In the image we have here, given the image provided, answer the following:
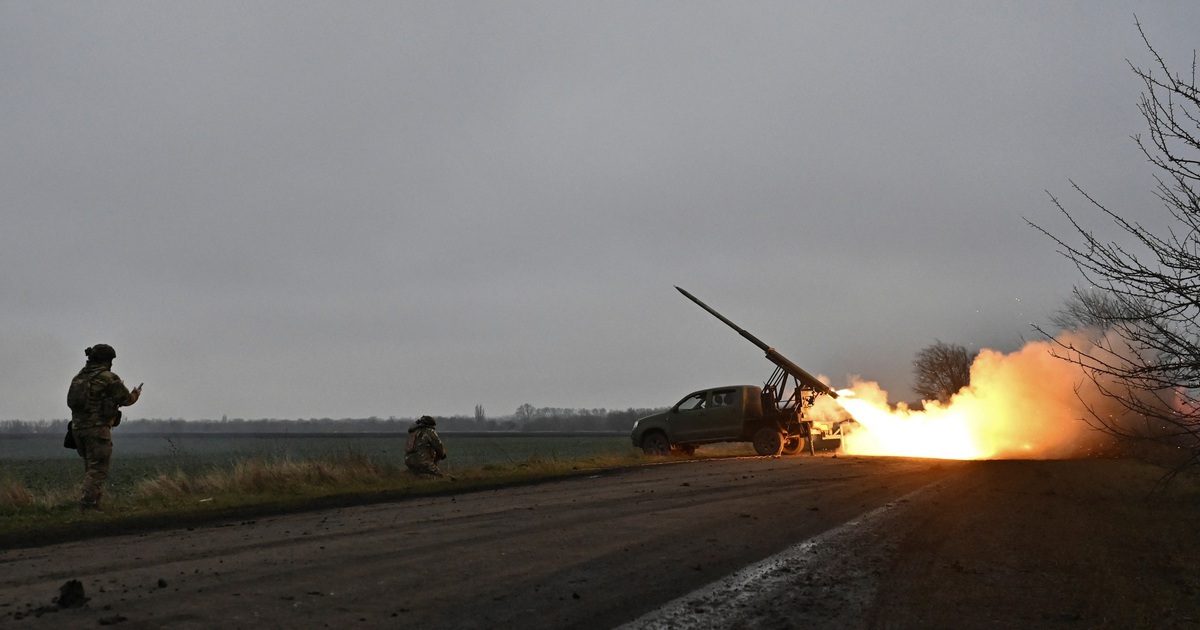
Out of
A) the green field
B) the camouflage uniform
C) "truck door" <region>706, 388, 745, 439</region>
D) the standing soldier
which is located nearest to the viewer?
the standing soldier

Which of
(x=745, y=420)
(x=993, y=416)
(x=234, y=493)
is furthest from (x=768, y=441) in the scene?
(x=234, y=493)

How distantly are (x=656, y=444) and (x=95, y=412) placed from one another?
17.1 m

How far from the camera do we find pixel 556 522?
10211 mm

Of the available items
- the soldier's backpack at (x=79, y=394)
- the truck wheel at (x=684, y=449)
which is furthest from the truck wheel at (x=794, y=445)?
the soldier's backpack at (x=79, y=394)

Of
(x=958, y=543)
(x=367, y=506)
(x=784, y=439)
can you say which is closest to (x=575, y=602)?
(x=958, y=543)

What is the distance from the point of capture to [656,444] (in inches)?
1040

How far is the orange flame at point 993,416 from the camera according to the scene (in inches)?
1026

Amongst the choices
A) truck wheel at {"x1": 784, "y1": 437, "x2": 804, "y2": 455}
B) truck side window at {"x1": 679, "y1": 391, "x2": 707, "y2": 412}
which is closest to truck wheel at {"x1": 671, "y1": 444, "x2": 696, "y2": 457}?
truck side window at {"x1": 679, "y1": 391, "x2": 707, "y2": 412}

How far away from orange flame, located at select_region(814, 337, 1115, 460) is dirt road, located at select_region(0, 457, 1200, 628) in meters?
14.2

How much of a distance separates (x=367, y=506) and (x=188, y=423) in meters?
200

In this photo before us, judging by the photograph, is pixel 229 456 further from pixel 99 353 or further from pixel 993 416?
pixel 993 416

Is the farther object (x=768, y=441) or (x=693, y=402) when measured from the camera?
A: (x=693, y=402)

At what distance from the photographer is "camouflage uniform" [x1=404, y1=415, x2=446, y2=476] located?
17.9 metres

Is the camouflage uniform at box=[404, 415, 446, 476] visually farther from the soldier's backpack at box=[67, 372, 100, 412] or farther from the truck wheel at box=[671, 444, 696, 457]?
the truck wheel at box=[671, 444, 696, 457]
